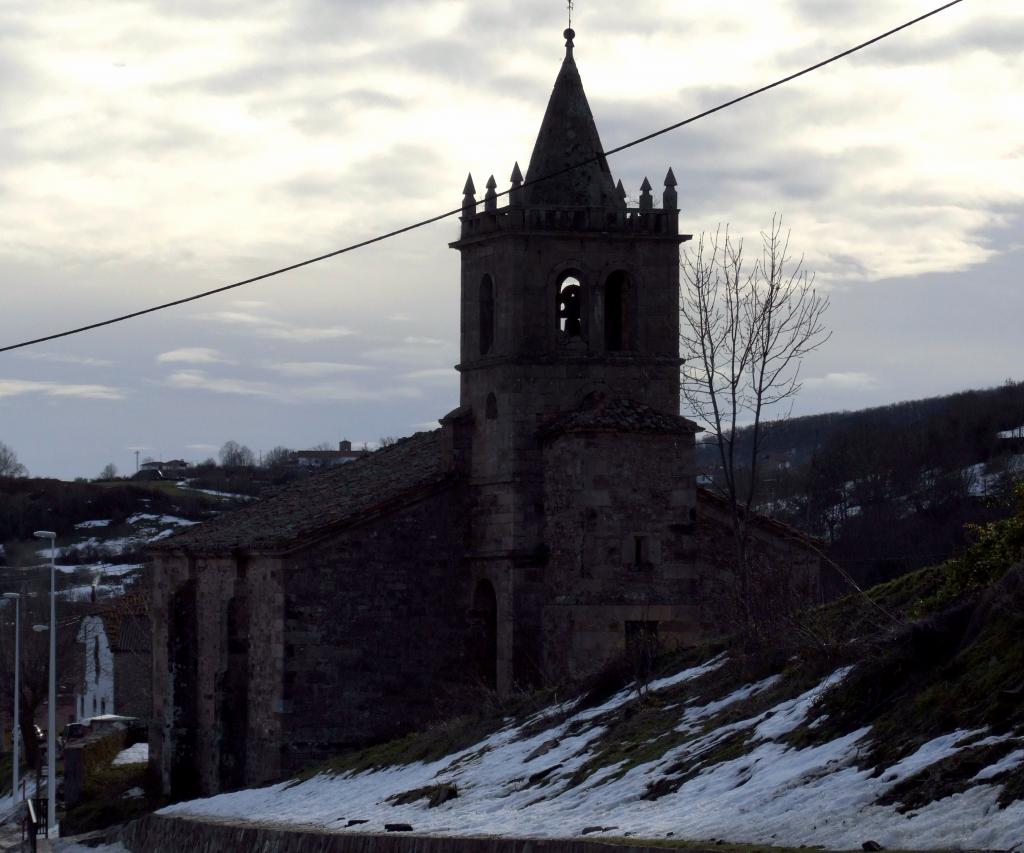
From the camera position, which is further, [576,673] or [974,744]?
[576,673]

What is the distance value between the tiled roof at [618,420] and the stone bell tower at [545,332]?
180 millimetres

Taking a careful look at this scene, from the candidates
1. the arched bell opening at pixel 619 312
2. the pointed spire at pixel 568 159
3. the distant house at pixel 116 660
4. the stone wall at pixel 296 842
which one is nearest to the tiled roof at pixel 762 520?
the arched bell opening at pixel 619 312

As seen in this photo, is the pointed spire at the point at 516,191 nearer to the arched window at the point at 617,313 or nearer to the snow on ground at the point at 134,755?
the arched window at the point at 617,313

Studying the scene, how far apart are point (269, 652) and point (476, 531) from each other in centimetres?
473

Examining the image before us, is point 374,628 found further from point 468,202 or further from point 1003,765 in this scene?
point 1003,765

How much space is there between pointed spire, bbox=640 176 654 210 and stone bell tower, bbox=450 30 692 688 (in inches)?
0.8

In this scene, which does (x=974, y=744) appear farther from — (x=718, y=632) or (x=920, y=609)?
(x=718, y=632)

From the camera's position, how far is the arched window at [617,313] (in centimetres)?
3519

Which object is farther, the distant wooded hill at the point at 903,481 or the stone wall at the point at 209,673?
the distant wooded hill at the point at 903,481

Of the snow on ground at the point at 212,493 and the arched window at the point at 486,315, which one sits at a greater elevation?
the arched window at the point at 486,315

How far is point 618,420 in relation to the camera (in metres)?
33.0

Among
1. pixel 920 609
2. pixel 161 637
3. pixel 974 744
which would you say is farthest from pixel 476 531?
pixel 974 744

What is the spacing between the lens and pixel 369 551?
35.2 m

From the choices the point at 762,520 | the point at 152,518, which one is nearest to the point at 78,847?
the point at 762,520
